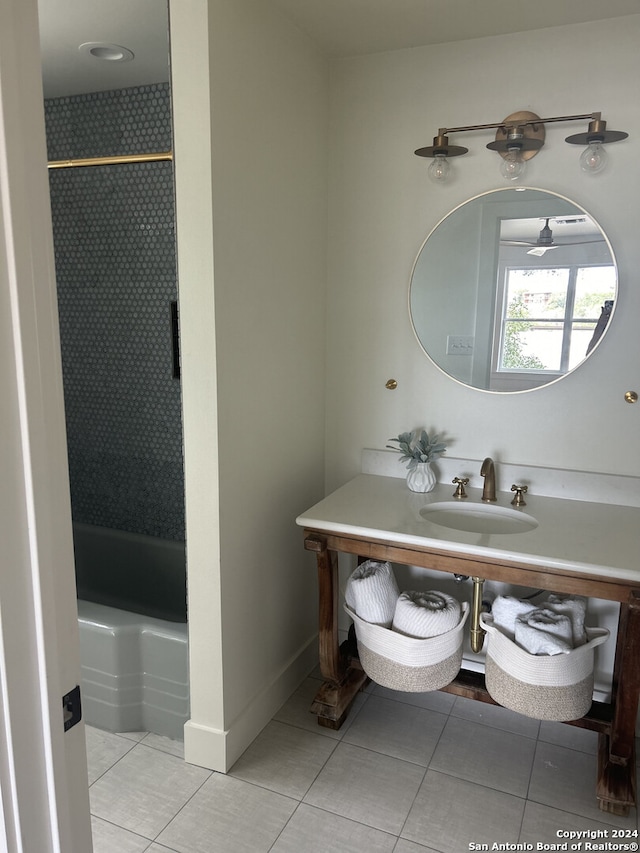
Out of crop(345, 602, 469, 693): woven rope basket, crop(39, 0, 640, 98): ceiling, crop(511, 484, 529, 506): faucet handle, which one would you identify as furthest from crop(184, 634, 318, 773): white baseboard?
crop(39, 0, 640, 98): ceiling

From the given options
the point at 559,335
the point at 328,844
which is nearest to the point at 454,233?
the point at 559,335

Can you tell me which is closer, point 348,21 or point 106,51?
point 348,21

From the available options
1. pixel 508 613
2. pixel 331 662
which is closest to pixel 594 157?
pixel 508 613

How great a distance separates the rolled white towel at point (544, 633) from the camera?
6.08 feet

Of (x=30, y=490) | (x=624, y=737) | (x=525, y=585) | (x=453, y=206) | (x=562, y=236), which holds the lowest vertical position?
(x=624, y=737)

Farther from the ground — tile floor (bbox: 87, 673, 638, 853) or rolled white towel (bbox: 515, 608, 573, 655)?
rolled white towel (bbox: 515, 608, 573, 655)

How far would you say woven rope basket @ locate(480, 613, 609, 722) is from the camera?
6.07ft

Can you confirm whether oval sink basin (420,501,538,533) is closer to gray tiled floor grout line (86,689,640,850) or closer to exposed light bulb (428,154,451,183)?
gray tiled floor grout line (86,689,640,850)

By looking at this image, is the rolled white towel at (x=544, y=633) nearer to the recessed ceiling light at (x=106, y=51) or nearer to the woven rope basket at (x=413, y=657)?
the woven rope basket at (x=413, y=657)

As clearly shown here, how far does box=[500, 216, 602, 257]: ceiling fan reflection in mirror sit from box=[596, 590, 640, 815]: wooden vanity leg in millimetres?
1129

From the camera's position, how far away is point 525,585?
1.82 m

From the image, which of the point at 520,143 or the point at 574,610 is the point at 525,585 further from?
the point at 520,143

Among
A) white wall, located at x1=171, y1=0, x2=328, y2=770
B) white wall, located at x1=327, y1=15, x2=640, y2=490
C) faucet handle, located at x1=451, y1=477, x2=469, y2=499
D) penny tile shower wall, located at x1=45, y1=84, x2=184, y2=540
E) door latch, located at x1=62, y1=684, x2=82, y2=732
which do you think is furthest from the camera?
penny tile shower wall, located at x1=45, y1=84, x2=184, y2=540

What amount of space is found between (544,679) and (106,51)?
2.49m
